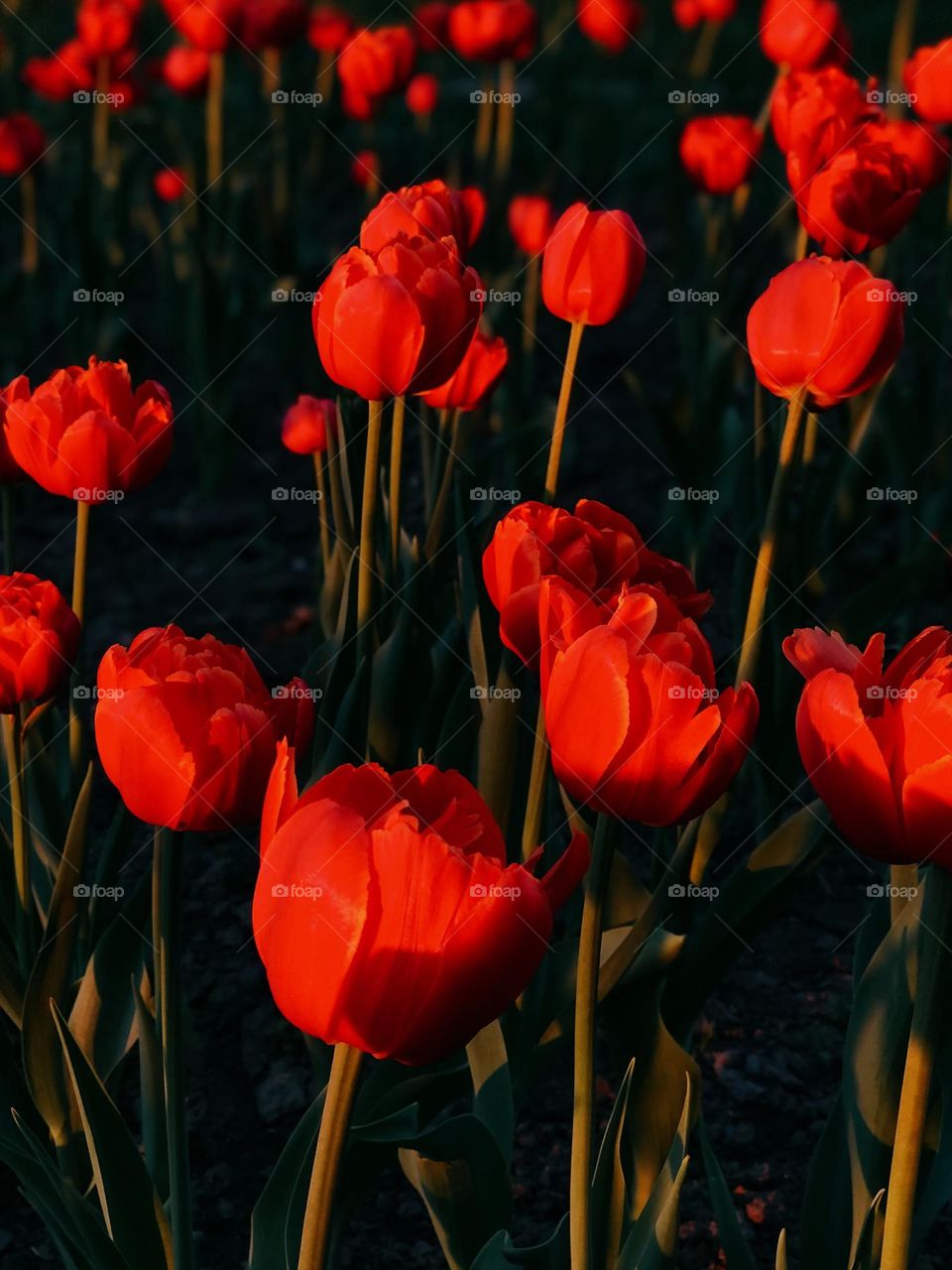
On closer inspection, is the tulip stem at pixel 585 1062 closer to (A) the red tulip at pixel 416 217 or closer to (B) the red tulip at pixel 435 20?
(A) the red tulip at pixel 416 217

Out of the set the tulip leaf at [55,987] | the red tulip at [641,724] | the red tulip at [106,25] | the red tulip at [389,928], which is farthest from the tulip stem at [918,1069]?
the red tulip at [106,25]

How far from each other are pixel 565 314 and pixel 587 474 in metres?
1.60

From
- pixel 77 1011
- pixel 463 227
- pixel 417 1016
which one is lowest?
pixel 77 1011

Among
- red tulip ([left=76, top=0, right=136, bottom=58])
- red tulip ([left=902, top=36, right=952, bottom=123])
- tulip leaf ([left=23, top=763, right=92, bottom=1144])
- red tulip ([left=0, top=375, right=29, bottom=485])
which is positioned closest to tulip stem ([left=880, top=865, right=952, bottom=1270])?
tulip leaf ([left=23, top=763, right=92, bottom=1144])

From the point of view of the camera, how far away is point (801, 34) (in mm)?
2533

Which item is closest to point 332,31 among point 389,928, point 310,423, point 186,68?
point 186,68

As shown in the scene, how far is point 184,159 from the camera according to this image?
3326 mm

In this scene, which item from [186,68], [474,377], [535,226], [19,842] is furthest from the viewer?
[186,68]

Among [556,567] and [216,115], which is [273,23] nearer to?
[216,115]

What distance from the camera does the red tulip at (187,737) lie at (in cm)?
99

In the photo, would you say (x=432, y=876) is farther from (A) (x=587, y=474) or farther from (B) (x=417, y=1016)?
(A) (x=587, y=474)

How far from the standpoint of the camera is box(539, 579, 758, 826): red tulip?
905 millimetres

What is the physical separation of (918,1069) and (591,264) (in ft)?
2.89

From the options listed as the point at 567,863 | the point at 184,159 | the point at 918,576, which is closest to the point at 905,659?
the point at 567,863
